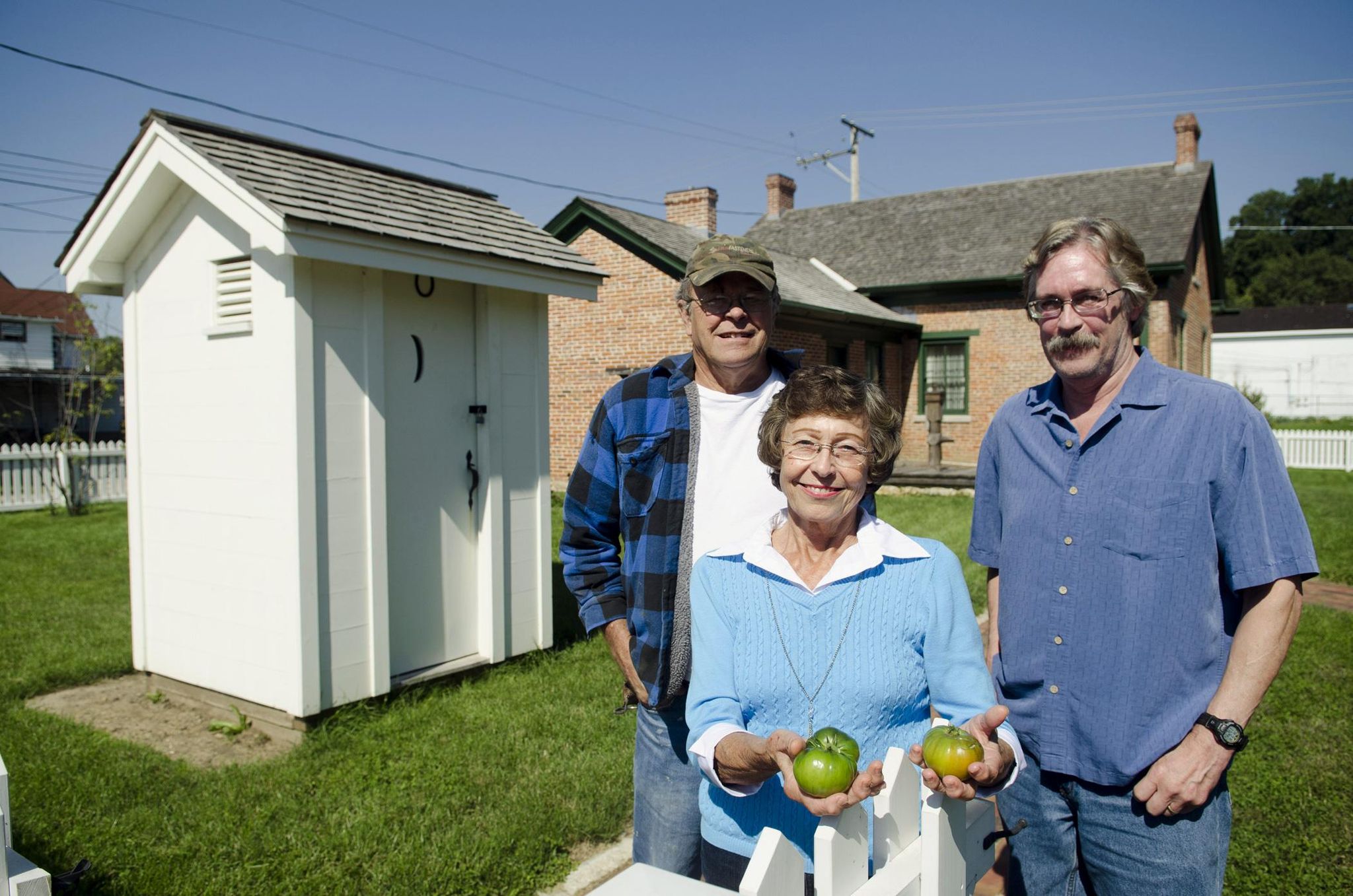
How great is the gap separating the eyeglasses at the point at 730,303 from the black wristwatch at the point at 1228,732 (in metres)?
1.52

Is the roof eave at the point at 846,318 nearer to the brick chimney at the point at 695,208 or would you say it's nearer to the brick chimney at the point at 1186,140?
the brick chimney at the point at 695,208

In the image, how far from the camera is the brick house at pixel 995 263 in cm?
2020

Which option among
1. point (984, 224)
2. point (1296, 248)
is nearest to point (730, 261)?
point (984, 224)

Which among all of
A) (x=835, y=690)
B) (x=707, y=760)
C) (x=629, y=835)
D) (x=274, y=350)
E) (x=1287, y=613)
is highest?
(x=274, y=350)

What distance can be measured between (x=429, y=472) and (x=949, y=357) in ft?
58.7

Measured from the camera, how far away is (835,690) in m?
1.98

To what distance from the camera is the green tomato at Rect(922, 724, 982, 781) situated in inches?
69.2

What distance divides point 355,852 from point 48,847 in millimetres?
1389

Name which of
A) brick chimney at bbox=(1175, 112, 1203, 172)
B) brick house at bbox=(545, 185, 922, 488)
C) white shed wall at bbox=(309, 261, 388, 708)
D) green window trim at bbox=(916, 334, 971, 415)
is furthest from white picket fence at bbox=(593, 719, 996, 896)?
brick chimney at bbox=(1175, 112, 1203, 172)

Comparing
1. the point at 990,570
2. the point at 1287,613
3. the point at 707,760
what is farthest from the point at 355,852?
the point at 1287,613

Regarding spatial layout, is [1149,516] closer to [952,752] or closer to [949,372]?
[952,752]

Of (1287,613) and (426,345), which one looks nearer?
(1287,613)

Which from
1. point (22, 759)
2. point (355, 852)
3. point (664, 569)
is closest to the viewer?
point (664, 569)

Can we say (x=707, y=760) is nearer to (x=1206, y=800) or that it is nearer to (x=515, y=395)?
(x=1206, y=800)
